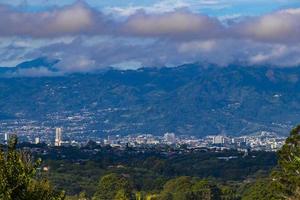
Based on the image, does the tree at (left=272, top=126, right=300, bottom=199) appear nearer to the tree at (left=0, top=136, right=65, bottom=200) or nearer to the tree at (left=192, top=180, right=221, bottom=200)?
the tree at (left=192, top=180, right=221, bottom=200)

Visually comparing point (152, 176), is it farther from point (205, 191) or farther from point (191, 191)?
point (205, 191)

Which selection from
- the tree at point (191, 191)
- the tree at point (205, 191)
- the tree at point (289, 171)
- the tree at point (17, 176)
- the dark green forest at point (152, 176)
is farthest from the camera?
the tree at point (191, 191)

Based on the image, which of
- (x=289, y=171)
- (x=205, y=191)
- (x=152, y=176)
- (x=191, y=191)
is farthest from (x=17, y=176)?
(x=152, y=176)

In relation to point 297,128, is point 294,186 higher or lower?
lower

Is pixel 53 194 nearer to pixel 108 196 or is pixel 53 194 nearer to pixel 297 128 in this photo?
pixel 297 128

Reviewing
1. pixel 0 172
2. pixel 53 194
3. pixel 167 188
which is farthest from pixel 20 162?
pixel 167 188

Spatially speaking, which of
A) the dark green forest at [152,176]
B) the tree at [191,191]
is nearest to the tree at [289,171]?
the dark green forest at [152,176]

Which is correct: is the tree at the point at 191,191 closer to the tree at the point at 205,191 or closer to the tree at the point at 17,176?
the tree at the point at 205,191

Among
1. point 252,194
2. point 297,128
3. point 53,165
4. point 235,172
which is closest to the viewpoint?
point 297,128
